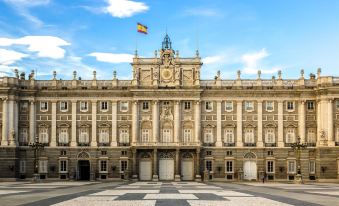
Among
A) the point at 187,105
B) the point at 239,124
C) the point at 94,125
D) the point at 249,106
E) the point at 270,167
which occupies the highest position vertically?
the point at 187,105

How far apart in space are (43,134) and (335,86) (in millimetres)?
46755

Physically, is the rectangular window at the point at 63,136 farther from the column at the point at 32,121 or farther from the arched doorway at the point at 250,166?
the arched doorway at the point at 250,166

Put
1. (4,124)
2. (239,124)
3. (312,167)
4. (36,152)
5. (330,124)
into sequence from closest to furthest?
(330,124), (36,152), (4,124), (312,167), (239,124)

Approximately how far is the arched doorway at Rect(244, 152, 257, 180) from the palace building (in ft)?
0.52

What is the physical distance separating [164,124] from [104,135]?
988cm

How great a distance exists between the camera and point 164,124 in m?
90.8

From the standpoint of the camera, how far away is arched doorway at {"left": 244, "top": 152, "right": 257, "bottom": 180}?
3530 inches

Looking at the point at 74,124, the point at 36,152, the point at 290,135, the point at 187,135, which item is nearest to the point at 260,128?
the point at 290,135

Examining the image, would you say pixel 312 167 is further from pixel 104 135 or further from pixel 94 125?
pixel 94 125

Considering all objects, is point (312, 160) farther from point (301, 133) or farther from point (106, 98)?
point (106, 98)

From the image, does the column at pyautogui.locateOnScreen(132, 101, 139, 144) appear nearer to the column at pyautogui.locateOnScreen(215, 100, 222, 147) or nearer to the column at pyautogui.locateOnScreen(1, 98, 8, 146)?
the column at pyautogui.locateOnScreen(215, 100, 222, 147)

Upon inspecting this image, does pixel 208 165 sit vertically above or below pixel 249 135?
below

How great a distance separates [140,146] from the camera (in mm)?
88625

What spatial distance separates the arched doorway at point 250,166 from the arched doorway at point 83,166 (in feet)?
82.4
